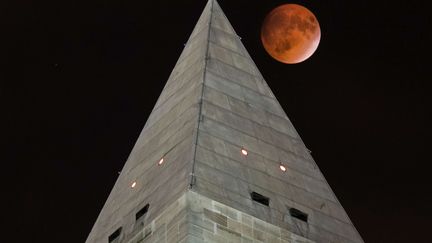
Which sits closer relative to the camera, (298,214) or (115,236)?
(298,214)

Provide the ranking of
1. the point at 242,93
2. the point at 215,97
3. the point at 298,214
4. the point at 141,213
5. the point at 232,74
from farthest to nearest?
the point at 232,74 → the point at 242,93 → the point at 215,97 → the point at 298,214 → the point at 141,213

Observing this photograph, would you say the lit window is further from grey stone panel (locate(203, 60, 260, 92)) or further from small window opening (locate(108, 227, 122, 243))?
grey stone panel (locate(203, 60, 260, 92))

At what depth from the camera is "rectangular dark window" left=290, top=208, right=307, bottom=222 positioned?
7738 cm

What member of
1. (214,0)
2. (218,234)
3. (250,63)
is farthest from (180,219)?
(214,0)

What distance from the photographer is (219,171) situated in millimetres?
76375

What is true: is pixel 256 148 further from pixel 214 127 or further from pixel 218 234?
pixel 218 234

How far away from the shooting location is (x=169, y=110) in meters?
85.4

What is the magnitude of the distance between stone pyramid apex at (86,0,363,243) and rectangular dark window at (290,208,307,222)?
60mm

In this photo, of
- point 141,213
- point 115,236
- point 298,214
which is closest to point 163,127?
point 115,236

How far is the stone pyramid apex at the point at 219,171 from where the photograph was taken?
73.5m

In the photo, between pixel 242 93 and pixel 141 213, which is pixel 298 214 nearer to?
pixel 141 213

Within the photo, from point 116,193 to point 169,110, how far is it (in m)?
4.83

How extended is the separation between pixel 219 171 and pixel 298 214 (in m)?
4.05

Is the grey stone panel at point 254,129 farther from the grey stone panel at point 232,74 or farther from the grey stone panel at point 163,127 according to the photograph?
the grey stone panel at point 232,74
